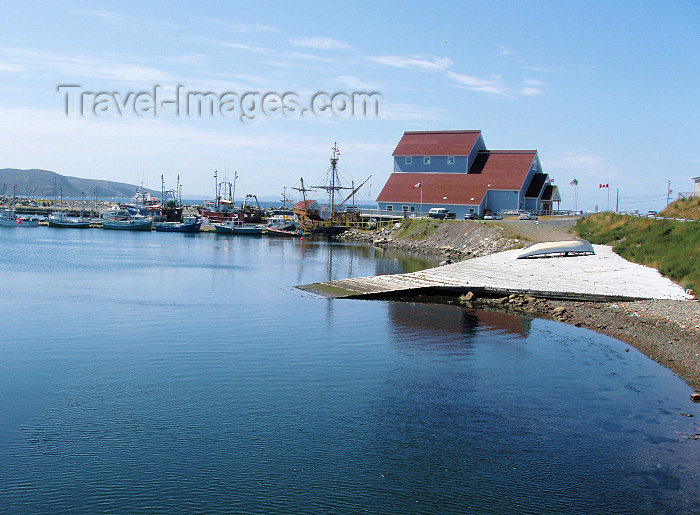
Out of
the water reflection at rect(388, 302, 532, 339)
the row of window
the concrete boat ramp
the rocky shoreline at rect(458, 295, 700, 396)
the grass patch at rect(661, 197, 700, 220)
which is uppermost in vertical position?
the row of window

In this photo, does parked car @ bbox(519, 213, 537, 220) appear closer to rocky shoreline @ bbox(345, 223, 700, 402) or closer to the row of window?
the row of window

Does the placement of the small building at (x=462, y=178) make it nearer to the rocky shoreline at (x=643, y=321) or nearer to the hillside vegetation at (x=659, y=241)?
the hillside vegetation at (x=659, y=241)

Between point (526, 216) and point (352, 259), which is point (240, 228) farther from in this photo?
point (526, 216)

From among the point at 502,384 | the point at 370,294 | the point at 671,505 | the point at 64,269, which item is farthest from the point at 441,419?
the point at 64,269

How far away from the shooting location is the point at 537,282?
108 feet

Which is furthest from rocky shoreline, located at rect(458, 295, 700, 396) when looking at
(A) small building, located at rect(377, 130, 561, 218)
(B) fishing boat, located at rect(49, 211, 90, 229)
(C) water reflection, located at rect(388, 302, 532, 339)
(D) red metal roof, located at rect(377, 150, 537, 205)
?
(B) fishing boat, located at rect(49, 211, 90, 229)

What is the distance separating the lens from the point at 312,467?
496 inches

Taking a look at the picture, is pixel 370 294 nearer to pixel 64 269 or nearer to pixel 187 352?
pixel 187 352

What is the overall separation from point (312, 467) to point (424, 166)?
7706 cm

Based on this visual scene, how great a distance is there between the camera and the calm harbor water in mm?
11664

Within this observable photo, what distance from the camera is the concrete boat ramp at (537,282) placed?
96.2ft

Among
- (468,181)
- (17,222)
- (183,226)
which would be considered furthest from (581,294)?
(17,222)

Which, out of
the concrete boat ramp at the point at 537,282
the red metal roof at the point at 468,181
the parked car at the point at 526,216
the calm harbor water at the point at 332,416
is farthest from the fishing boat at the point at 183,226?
the calm harbor water at the point at 332,416

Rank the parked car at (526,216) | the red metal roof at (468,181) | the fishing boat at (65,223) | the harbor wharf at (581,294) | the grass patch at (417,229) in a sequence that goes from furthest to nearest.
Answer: the fishing boat at (65,223)
the red metal roof at (468,181)
the grass patch at (417,229)
the parked car at (526,216)
the harbor wharf at (581,294)
